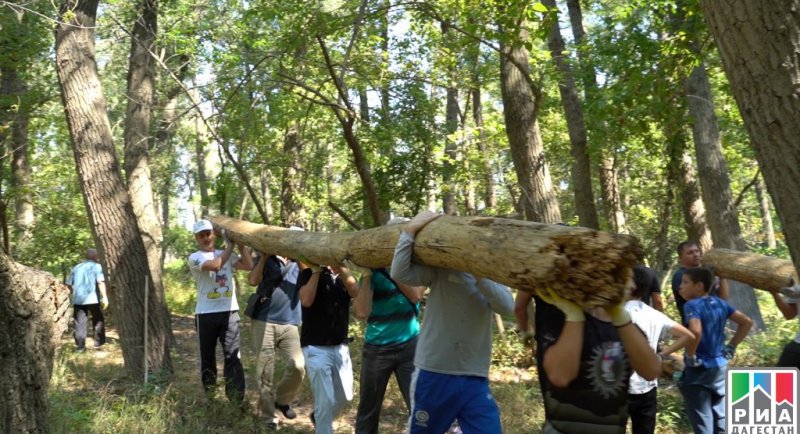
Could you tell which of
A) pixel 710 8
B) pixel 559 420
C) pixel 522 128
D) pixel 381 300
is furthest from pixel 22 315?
pixel 522 128

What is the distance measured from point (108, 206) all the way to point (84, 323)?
4.80 metres

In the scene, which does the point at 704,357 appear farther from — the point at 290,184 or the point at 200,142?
the point at 290,184

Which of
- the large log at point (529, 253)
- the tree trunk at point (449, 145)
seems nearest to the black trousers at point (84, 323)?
the tree trunk at point (449, 145)

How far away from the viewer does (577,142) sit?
1182 centimetres

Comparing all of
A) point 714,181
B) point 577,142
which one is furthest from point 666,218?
point 577,142

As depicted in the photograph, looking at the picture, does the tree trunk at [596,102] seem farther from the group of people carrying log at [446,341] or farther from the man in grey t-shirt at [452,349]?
the man in grey t-shirt at [452,349]

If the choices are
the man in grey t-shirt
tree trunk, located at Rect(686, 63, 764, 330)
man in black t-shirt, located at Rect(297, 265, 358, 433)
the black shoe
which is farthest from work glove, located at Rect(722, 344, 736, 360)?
tree trunk, located at Rect(686, 63, 764, 330)

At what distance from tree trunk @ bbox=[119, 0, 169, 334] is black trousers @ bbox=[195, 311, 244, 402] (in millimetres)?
4891

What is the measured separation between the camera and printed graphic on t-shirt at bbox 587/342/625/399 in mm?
3484

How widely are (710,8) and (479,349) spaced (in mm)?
2379

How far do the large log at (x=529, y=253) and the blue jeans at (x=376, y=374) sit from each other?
92 cm

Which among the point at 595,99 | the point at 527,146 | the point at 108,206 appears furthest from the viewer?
the point at 595,99

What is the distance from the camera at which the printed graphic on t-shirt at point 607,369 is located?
3.48 metres

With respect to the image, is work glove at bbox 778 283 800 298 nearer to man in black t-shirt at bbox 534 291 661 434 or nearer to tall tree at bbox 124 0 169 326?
man in black t-shirt at bbox 534 291 661 434
